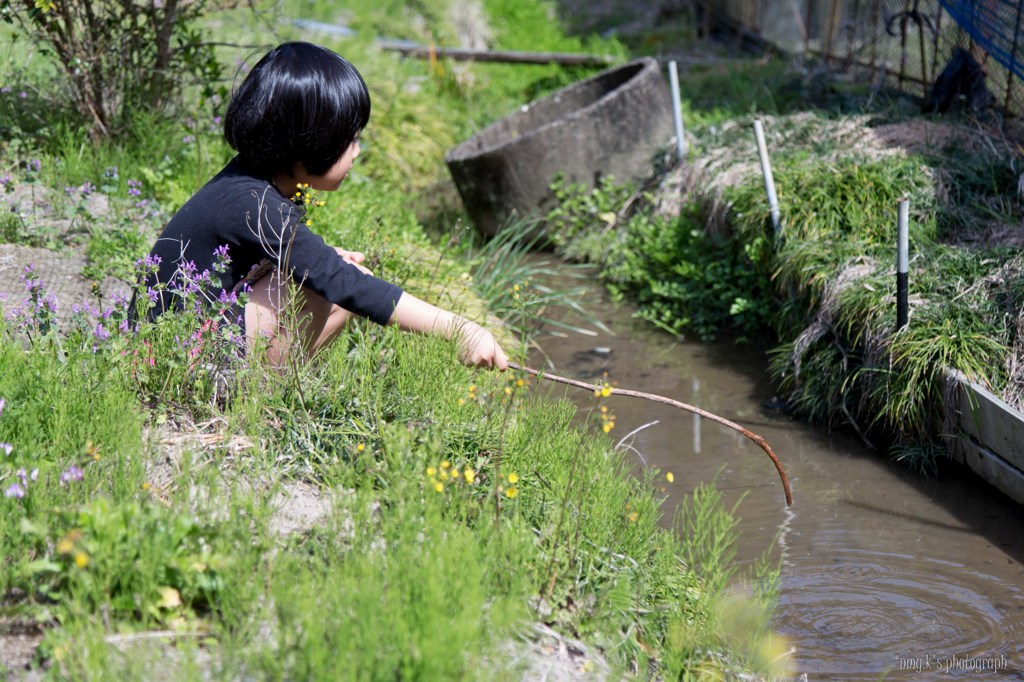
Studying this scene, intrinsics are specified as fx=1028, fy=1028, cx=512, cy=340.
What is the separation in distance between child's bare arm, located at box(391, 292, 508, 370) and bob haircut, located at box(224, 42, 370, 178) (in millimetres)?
573

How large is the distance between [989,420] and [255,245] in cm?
273

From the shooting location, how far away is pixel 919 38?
7.20 m

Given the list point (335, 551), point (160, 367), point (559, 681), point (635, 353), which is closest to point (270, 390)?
point (160, 367)

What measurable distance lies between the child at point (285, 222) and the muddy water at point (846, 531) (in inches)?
51.7

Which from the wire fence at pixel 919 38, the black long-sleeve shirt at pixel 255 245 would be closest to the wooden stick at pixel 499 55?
the wire fence at pixel 919 38

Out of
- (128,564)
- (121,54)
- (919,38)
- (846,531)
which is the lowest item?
(846,531)

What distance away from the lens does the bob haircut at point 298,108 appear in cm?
316

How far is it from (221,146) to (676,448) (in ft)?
9.89

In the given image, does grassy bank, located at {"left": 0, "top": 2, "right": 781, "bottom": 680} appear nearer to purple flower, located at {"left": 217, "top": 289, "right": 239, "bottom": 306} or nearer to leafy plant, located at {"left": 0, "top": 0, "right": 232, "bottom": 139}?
purple flower, located at {"left": 217, "top": 289, "right": 239, "bottom": 306}

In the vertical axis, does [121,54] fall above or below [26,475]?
above

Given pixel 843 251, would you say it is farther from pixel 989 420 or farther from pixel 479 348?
pixel 479 348

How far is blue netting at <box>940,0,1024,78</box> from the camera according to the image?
587 centimetres

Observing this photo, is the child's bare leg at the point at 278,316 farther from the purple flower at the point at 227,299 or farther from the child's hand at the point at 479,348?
the child's hand at the point at 479,348

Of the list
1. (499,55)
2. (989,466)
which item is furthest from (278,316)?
(499,55)
